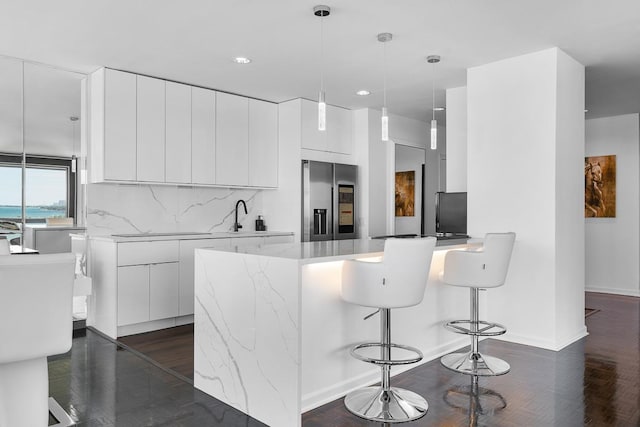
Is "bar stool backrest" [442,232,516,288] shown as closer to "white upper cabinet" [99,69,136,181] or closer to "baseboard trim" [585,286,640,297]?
"white upper cabinet" [99,69,136,181]

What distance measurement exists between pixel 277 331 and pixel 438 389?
122 cm

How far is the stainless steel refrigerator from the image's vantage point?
5832 mm

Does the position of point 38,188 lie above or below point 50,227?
above

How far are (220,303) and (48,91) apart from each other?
317 centimetres

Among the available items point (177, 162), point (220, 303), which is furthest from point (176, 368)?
point (177, 162)

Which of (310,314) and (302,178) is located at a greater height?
(302,178)


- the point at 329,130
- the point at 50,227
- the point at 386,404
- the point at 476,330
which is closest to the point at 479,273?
the point at 476,330

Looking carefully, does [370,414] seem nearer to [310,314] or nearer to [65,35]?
[310,314]

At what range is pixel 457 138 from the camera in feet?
17.3

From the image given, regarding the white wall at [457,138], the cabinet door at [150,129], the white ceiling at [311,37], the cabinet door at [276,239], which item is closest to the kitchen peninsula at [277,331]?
the white ceiling at [311,37]

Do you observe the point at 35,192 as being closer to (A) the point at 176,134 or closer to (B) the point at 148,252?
(B) the point at 148,252

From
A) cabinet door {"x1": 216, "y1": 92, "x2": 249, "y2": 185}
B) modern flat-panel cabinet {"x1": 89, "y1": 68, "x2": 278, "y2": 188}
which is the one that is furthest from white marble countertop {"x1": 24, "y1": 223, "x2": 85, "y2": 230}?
cabinet door {"x1": 216, "y1": 92, "x2": 249, "y2": 185}

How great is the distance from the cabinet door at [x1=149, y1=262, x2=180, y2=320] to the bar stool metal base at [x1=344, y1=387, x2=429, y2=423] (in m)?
2.49

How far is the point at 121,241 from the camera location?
4375 mm
